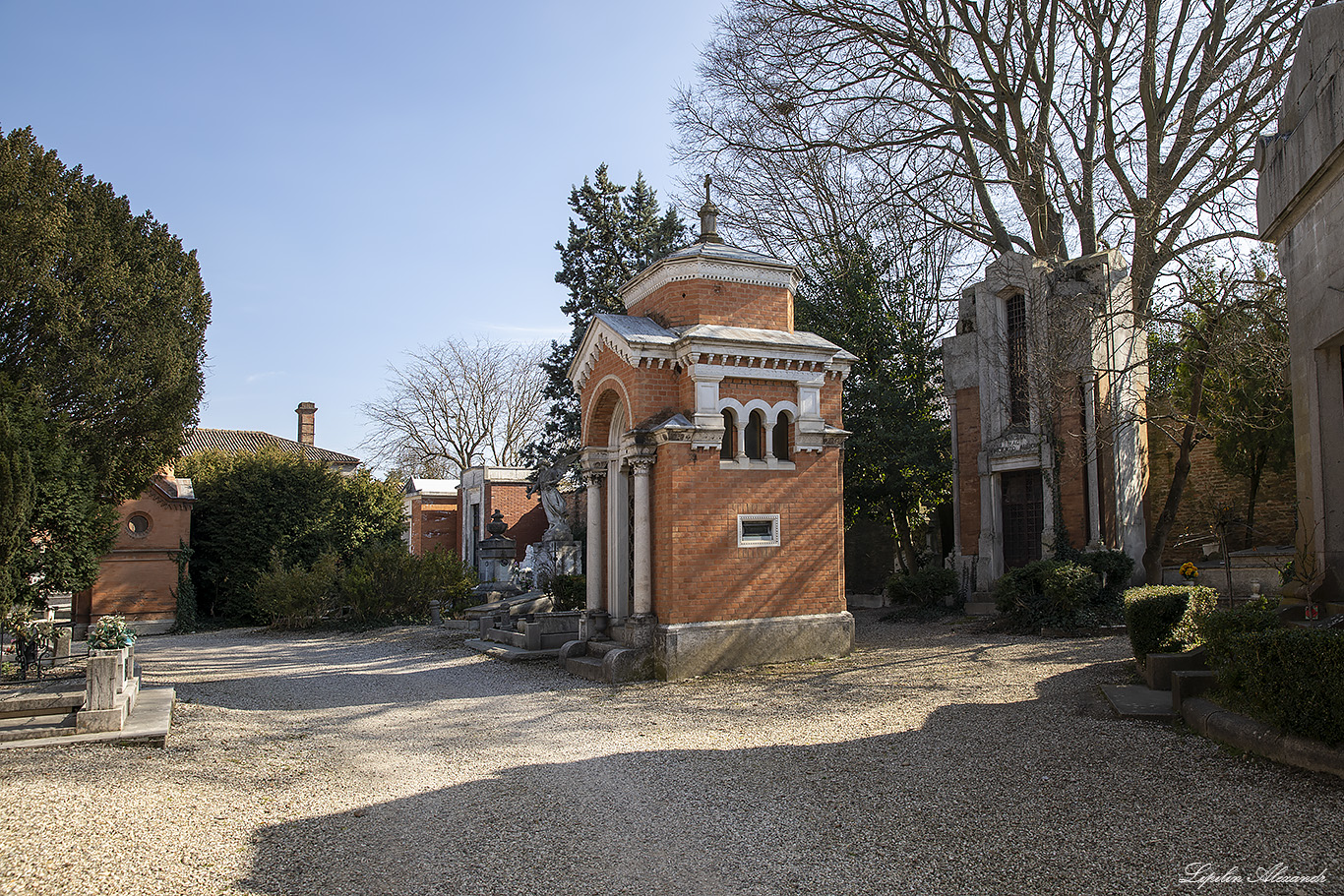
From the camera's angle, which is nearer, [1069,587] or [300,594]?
[1069,587]

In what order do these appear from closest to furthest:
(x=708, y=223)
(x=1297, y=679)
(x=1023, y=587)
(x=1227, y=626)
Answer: (x=1297, y=679), (x=1227, y=626), (x=708, y=223), (x=1023, y=587)

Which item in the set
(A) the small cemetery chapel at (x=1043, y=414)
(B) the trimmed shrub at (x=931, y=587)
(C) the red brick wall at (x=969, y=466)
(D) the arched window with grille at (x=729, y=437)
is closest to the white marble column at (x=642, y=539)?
(D) the arched window with grille at (x=729, y=437)

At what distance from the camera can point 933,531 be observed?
25.4 m

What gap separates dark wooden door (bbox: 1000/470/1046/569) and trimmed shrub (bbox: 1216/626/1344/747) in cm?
1377

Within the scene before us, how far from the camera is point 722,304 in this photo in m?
14.0

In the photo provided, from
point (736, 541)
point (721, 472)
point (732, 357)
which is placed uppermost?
point (732, 357)

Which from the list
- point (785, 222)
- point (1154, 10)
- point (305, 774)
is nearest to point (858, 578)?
point (785, 222)

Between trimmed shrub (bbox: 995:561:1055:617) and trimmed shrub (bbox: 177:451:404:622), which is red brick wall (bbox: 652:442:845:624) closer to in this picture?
trimmed shrub (bbox: 995:561:1055:617)

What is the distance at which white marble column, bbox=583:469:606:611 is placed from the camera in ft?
49.2

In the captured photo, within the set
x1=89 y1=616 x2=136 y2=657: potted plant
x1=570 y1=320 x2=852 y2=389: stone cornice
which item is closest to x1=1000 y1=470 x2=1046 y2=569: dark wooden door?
x1=570 y1=320 x2=852 y2=389: stone cornice

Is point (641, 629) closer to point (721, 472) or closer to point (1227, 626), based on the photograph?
point (721, 472)

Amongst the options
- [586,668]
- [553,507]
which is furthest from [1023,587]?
[553,507]

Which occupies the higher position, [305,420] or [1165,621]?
[305,420]

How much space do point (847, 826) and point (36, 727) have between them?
7.97 meters
